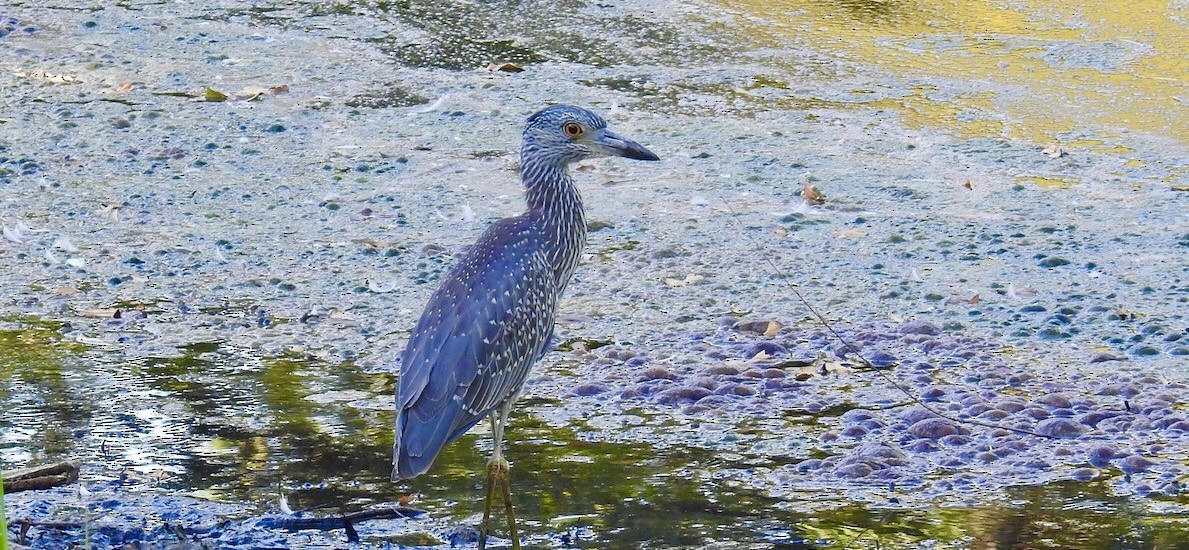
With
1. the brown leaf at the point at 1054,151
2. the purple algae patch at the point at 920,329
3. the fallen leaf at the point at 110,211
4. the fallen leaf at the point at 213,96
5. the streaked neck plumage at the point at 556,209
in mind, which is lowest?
the fallen leaf at the point at 110,211

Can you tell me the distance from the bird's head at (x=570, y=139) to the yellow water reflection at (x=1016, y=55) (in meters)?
3.32

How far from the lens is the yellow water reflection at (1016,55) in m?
9.05

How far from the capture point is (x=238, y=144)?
9102 millimetres

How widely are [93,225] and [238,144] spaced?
1.20 meters

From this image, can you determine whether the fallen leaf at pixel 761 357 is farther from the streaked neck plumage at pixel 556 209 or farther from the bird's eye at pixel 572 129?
the bird's eye at pixel 572 129

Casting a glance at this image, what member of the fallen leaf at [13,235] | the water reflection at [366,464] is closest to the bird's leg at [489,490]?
the water reflection at [366,464]

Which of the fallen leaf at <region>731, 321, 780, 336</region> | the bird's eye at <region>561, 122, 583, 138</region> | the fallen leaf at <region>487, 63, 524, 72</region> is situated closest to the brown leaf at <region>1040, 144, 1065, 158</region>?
the fallen leaf at <region>731, 321, 780, 336</region>

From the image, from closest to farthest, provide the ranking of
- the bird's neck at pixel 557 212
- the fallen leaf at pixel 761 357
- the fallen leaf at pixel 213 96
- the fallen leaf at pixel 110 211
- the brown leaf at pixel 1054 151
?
the bird's neck at pixel 557 212, the fallen leaf at pixel 761 357, the fallen leaf at pixel 110 211, the brown leaf at pixel 1054 151, the fallen leaf at pixel 213 96

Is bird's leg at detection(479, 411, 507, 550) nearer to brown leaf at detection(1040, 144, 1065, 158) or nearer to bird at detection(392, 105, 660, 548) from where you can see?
bird at detection(392, 105, 660, 548)

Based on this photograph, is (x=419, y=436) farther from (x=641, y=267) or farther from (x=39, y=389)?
(x=641, y=267)

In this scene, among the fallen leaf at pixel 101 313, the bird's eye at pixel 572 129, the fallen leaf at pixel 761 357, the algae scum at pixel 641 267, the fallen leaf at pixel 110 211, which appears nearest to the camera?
the algae scum at pixel 641 267

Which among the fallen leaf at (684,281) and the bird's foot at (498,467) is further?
the fallen leaf at (684,281)

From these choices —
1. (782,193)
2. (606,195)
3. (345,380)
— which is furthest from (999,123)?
(345,380)

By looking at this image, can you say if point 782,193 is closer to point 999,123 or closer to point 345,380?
point 999,123
